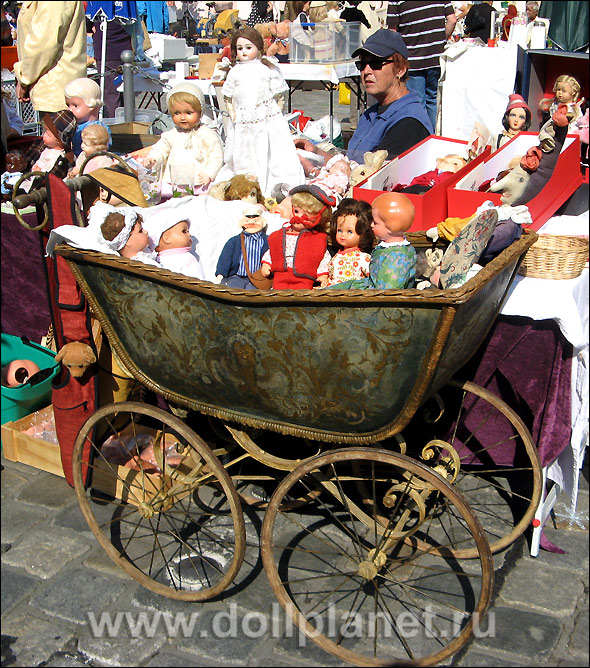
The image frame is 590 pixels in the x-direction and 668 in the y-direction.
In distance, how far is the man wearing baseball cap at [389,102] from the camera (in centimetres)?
405

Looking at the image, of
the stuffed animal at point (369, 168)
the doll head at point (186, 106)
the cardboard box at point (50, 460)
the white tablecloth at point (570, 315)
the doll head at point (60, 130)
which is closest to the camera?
the white tablecloth at point (570, 315)

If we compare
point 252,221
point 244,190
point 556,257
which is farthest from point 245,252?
point 556,257

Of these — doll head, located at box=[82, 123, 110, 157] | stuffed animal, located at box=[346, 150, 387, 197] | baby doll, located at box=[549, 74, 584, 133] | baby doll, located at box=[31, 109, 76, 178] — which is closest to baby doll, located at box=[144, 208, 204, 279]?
stuffed animal, located at box=[346, 150, 387, 197]

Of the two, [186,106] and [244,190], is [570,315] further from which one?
[186,106]

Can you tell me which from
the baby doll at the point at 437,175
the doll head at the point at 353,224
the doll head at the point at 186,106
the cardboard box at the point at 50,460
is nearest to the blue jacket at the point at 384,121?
the baby doll at the point at 437,175

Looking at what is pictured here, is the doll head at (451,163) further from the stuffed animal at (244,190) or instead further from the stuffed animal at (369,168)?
the stuffed animal at (244,190)

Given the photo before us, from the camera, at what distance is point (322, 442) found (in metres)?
2.56

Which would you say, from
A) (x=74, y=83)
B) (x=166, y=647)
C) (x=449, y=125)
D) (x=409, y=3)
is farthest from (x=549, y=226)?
(x=409, y=3)

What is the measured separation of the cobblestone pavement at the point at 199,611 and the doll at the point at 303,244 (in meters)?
1.06

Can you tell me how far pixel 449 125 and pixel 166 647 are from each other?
4.12m

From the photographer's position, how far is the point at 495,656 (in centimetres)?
241

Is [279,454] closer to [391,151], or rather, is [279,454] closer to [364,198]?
[364,198]

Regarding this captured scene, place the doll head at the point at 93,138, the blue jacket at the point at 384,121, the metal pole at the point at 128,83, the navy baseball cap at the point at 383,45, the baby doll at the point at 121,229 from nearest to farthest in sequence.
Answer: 1. the baby doll at the point at 121,229
2. the navy baseball cap at the point at 383,45
3. the blue jacket at the point at 384,121
4. the doll head at the point at 93,138
5. the metal pole at the point at 128,83

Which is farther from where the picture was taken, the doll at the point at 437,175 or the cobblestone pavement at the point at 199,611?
the doll at the point at 437,175
